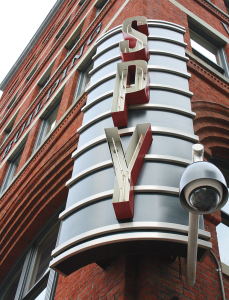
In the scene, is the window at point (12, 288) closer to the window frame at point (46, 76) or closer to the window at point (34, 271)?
the window at point (34, 271)

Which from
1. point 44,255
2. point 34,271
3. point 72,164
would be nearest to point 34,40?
point 72,164

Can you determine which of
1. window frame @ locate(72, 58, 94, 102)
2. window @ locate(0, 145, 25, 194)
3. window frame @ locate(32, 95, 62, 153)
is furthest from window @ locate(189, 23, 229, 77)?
window @ locate(0, 145, 25, 194)

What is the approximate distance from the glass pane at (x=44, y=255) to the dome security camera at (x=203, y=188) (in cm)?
532

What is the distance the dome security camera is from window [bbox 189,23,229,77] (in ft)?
26.1

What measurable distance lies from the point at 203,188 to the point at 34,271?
6.21 m

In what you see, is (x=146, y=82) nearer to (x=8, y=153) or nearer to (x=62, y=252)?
(x=62, y=252)

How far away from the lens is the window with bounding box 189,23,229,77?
1033cm

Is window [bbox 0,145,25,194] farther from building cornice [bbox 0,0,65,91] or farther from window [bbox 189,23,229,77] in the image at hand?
building cornice [bbox 0,0,65,91]

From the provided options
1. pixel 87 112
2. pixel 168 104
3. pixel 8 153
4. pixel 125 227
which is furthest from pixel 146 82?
pixel 8 153

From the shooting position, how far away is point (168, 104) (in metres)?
5.34

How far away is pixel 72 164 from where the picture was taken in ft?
25.4

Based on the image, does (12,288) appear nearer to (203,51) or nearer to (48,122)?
(48,122)

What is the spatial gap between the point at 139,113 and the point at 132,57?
1.17 meters

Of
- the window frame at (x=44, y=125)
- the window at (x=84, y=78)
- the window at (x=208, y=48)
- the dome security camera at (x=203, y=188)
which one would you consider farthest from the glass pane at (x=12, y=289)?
the window at (x=208, y=48)
